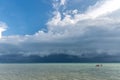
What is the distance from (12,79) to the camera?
53.6 meters

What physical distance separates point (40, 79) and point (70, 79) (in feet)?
24.8

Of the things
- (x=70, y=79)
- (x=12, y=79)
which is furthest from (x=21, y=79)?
(x=70, y=79)

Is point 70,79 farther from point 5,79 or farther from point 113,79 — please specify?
point 5,79

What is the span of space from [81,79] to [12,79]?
17417mm

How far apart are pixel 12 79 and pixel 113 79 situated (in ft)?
84.2

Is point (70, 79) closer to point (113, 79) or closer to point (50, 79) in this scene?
point (50, 79)

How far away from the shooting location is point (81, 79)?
52.5 meters

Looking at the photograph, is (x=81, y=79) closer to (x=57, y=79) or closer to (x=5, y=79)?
(x=57, y=79)

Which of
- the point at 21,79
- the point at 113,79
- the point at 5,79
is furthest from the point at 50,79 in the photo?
the point at 113,79

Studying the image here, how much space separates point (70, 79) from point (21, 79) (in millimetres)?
12428

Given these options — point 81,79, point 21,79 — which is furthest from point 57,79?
point 21,79

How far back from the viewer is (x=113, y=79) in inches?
2121

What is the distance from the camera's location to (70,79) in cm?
5269

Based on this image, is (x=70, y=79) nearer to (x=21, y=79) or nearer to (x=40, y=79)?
(x=40, y=79)
